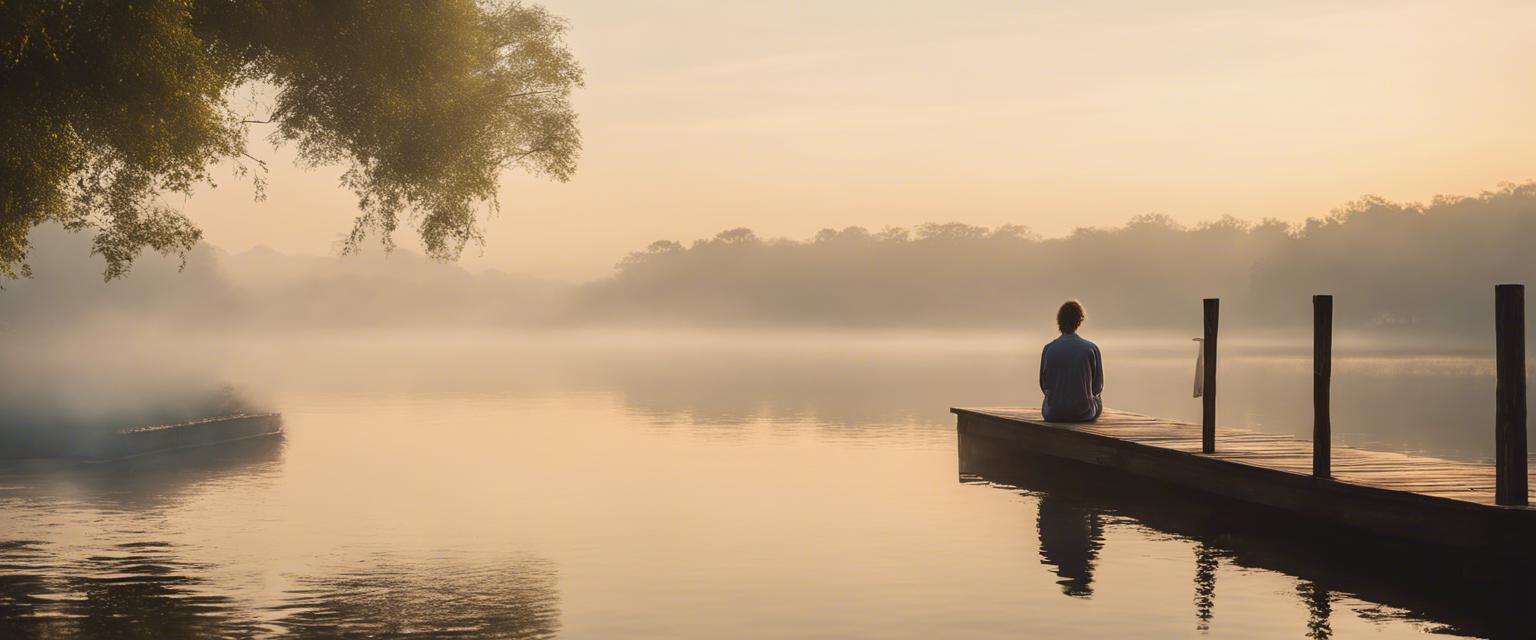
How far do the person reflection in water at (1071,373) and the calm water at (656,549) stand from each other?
1.17 metres

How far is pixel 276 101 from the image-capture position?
26.7m

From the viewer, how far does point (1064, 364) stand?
23.0 meters

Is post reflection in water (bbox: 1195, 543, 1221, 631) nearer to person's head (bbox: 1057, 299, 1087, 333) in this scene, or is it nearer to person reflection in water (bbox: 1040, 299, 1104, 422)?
person's head (bbox: 1057, 299, 1087, 333)

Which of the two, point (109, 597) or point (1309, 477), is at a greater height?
point (1309, 477)

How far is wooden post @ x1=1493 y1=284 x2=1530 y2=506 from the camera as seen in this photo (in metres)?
13.5

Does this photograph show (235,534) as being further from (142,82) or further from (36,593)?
(142,82)

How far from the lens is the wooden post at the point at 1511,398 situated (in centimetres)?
1354

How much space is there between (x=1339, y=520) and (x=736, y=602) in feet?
21.7

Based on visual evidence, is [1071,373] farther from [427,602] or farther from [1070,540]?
[427,602]

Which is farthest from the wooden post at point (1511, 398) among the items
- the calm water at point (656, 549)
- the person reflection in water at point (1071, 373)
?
the person reflection in water at point (1071, 373)

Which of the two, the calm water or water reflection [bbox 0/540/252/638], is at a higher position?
water reflection [bbox 0/540/252/638]

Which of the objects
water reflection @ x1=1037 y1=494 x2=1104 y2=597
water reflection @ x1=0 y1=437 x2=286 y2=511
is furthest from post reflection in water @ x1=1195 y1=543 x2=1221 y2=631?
water reflection @ x1=0 y1=437 x2=286 y2=511

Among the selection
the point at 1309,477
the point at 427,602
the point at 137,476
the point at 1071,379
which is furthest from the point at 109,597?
the point at 1071,379

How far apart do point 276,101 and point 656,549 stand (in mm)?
13806
